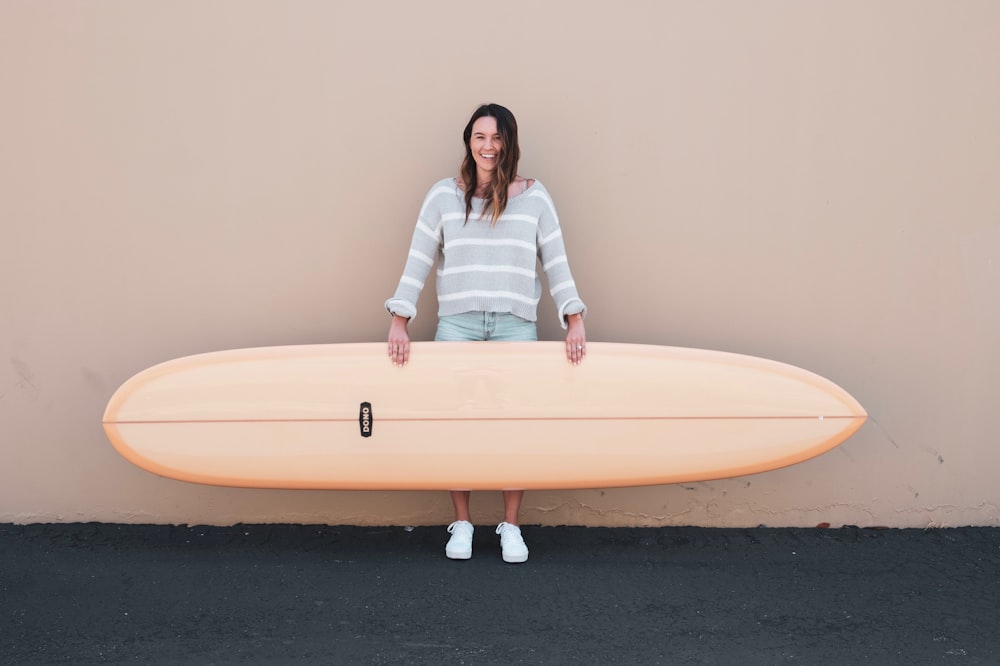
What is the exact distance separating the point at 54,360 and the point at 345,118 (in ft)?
3.68

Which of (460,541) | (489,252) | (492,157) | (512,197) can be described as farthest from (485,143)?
(460,541)

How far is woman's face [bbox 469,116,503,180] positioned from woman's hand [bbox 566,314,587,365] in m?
0.46

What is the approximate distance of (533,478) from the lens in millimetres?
2291

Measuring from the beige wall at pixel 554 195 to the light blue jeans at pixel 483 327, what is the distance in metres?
0.19

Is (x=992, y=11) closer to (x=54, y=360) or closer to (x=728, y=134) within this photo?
(x=728, y=134)

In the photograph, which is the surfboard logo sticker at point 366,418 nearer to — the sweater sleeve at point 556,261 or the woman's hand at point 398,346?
the woman's hand at point 398,346

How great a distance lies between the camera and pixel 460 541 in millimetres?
2314

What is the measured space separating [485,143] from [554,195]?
0.33m

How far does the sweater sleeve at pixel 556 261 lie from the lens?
2262mm

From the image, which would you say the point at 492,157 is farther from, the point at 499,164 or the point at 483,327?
the point at 483,327

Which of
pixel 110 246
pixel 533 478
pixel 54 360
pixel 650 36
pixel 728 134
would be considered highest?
pixel 650 36

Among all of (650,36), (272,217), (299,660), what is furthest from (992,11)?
(299,660)

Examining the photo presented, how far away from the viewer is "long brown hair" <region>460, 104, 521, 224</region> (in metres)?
2.24

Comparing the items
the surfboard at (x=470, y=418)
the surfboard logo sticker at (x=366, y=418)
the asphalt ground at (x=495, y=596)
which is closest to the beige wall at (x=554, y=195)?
the asphalt ground at (x=495, y=596)
